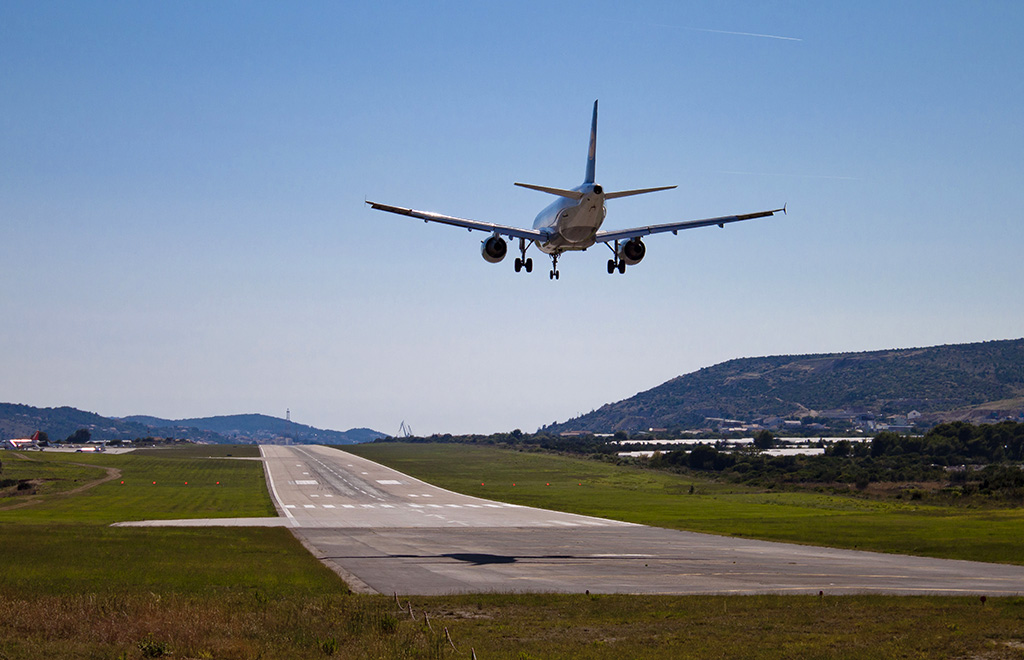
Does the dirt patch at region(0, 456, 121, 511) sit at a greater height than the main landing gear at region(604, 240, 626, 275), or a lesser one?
lesser

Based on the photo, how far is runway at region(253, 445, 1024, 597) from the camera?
36.7 meters

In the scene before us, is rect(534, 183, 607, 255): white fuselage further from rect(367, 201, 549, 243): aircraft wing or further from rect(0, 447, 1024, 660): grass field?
rect(0, 447, 1024, 660): grass field

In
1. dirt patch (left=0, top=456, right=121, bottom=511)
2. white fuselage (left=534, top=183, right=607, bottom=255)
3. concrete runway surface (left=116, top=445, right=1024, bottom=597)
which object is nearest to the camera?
concrete runway surface (left=116, top=445, right=1024, bottom=597)

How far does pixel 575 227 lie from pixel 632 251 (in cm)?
509

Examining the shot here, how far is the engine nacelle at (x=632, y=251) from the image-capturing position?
157 feet

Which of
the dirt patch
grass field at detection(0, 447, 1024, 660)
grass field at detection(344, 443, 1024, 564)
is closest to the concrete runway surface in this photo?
grass field at detection(0, 447, 1024, 660)

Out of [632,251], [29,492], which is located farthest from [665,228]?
[29,492]

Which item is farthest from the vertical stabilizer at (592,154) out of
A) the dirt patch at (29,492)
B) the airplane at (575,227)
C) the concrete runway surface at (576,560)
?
the dirt patch at (29,492)

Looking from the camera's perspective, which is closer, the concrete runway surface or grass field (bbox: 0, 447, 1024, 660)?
grass field (bbox: 0, 447, 1024, 660)

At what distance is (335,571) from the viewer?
135 ft

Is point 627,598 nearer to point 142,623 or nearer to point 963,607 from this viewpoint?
point 963,607

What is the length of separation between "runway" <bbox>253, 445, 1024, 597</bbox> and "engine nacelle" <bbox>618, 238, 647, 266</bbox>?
16141mm

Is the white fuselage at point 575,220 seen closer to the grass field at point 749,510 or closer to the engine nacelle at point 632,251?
the engine nacelle at point 632,251

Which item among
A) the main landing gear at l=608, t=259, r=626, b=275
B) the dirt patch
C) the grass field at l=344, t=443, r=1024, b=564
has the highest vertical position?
the main landing gear at l=608, t=259, r=626, b=275
